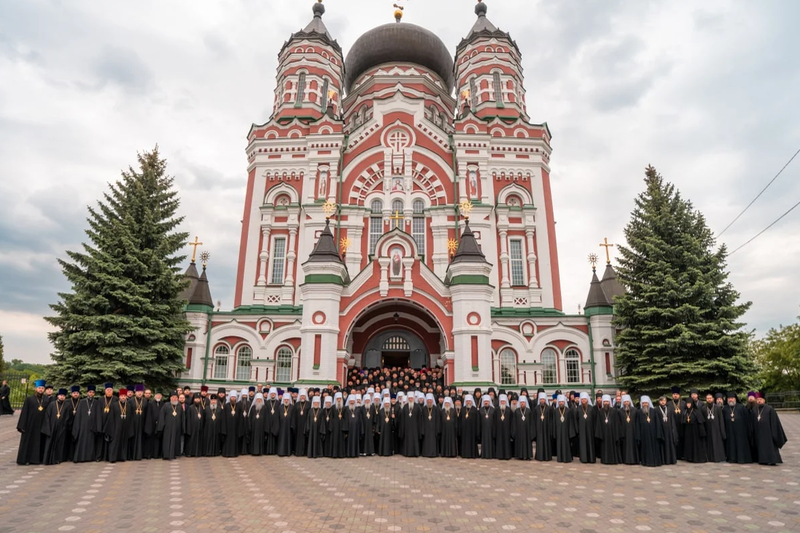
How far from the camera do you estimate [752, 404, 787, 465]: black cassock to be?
9586 millimetres

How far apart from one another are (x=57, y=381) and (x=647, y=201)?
64.2 feet

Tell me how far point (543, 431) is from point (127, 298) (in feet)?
39.9

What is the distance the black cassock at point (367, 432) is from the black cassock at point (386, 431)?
232 mm

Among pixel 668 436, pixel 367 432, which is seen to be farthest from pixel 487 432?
pixel 668 436

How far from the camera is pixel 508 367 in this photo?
18.1 meters

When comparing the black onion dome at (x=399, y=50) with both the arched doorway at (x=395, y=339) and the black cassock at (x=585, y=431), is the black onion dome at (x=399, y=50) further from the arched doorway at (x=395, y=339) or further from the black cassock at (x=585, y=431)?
the black cassock at (x=585, y=431)

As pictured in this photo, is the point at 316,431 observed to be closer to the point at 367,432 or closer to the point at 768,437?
the point at 367,432

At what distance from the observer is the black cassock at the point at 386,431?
11195 mm

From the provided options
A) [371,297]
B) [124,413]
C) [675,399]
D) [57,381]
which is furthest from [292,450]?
[675,399]

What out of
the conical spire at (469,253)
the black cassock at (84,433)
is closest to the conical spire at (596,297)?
the conical spire at (469,253)

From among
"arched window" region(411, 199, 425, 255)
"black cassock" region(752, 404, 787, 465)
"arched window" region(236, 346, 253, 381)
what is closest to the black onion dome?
"arched window" region(411, 199, 425, 255)

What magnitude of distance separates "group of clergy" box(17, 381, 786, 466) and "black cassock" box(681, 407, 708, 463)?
0.8 inches

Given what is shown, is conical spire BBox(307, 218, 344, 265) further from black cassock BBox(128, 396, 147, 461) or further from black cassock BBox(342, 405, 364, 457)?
black cassock BBox(128, 396, 147, 461)

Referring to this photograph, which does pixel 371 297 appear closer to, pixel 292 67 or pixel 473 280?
pixel 473 280
